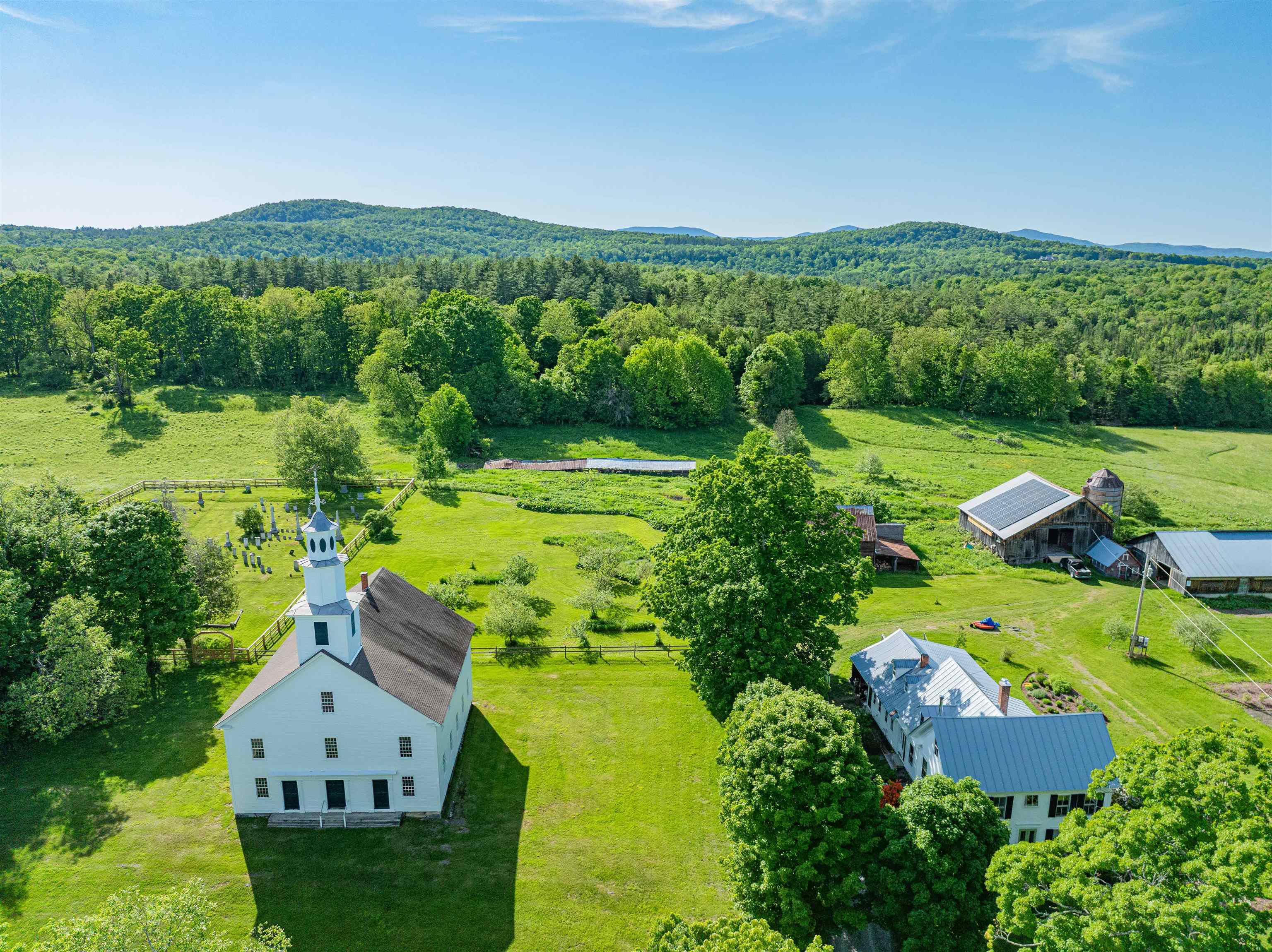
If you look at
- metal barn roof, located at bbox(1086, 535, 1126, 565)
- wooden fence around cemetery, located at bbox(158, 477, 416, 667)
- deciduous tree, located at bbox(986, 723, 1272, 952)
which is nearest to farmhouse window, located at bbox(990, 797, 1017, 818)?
deciduous tree, located at bbox(986, 723, 1272, 952)

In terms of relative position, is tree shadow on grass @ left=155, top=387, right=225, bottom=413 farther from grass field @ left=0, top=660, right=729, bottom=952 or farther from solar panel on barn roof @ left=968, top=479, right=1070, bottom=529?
solar panel on barn roof @ left=968, top=479, right=1070, bottom=529

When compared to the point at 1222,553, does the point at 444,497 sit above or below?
below

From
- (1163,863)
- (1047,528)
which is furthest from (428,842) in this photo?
(1047,528)

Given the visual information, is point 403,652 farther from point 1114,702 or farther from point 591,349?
point 591,349

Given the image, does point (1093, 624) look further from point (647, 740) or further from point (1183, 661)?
point (647, 740)

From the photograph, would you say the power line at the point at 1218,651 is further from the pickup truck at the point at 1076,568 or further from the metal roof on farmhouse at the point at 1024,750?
the metal roof on farmhouse at the point at 1024,750

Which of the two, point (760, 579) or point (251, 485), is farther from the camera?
point (251, 485)

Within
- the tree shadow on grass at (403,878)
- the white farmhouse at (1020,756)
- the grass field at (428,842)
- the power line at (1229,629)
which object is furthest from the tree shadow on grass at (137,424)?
the power line at (1229,629)
